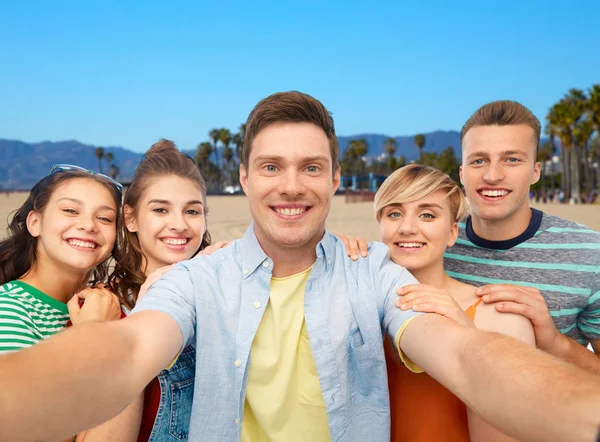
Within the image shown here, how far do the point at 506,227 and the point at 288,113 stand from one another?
237 centimetres

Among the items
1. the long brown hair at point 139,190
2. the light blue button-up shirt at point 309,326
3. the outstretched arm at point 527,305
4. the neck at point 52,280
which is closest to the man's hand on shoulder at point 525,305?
the outstretched arm at point 527,305

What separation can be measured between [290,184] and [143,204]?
1.66m

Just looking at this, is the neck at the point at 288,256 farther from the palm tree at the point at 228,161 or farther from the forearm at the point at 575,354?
the palm tree at the point at 228,161

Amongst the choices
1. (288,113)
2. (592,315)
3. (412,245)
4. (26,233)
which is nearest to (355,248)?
(412,245)

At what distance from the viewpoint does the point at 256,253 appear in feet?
9.87

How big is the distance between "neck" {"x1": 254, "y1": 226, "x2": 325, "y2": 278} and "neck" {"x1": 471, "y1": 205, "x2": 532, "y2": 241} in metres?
1.96

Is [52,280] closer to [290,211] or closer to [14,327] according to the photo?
[14,327]

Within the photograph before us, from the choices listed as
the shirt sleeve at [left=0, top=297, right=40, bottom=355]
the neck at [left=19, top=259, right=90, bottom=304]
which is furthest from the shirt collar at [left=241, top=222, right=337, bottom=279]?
the neck at [left=19, top=259, right=90, bottom=304]

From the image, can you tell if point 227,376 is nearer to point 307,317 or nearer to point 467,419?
point 307,317

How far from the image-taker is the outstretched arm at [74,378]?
1498 millimetres

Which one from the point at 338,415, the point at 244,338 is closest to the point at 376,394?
the point at 338,415

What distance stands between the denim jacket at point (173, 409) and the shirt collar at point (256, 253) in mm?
727

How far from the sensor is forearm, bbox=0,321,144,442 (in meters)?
1.49

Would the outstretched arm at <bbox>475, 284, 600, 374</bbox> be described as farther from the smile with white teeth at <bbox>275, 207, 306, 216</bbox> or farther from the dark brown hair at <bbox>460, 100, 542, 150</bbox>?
the dark brown hair at <bbox>460, 100, 542, 150</bbox>
